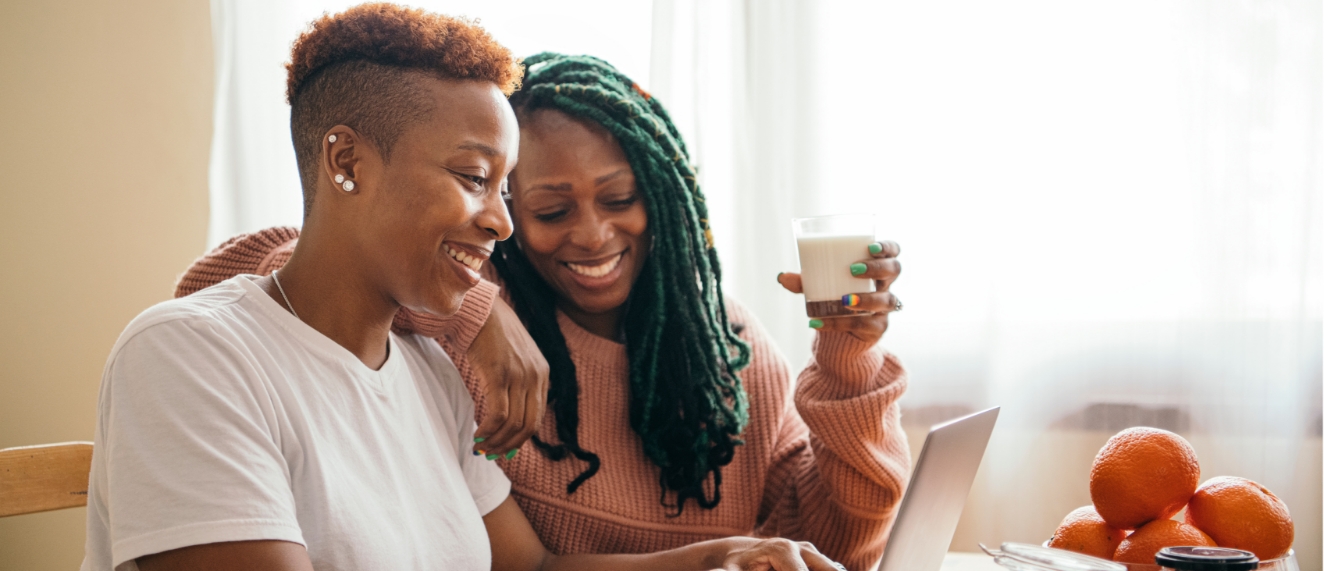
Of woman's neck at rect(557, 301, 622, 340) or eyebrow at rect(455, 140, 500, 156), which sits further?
woman's neck at rect(557, 301, 622, 340)

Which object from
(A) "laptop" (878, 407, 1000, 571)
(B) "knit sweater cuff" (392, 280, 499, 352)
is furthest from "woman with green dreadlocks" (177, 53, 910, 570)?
(A) "laptop" (878, 407, 1000, 571)

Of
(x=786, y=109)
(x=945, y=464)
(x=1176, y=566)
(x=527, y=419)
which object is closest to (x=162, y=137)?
(x=786, y=109)

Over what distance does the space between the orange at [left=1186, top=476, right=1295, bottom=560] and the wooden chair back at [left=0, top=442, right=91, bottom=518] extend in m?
1.49

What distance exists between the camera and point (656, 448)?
5.15 ft

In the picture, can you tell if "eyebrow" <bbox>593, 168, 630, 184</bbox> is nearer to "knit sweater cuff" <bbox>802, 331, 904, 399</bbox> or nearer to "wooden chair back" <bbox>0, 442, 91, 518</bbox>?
"knit sweater cuff" <bbox>802, 331, 904, 399</bbox>

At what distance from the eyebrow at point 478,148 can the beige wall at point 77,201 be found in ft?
5.90

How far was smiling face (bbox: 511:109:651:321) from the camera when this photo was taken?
1.55 meters

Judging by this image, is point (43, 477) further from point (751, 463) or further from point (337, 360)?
point (751, 463)

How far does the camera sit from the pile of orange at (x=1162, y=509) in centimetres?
88

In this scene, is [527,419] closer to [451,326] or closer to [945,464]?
[451,326]

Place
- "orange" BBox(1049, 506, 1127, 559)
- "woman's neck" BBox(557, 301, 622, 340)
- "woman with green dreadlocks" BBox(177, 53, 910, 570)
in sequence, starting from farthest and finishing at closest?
"woman's neck" BBox(557, 301, 622, 340)
"woman with green dreadlocks" BBox(177, 53, 910, 570)
"orange" BBox(1049, 506, 1127, 559)

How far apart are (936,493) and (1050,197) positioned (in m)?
1.48

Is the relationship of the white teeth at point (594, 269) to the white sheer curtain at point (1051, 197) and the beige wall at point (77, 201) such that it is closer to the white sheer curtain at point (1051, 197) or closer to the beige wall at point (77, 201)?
the white sheer curtain at point (1051, 197)

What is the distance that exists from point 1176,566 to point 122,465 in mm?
853
